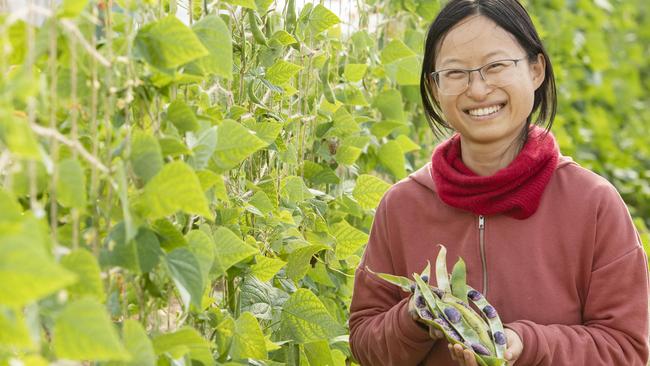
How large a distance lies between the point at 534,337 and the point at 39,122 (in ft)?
3.12

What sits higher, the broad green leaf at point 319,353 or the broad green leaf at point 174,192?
the broad green leaf at point 174,192

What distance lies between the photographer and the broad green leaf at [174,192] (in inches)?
61.2

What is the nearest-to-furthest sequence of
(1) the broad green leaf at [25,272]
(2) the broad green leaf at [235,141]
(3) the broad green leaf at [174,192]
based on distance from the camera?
(1) the broad green leaf at [25,272] < (3) the broad green leaf at [174,192] < (2) the broad green leaf at [235,141]

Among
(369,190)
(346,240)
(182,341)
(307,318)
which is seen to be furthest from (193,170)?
(369,190)

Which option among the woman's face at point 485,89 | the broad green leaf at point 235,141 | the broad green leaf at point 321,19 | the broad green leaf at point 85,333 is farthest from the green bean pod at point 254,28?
the broad green leaf at point 85,333

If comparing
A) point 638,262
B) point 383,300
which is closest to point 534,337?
point 638,262

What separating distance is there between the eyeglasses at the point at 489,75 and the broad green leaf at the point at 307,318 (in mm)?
503

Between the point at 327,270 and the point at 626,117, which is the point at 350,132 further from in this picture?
the point at 626,117

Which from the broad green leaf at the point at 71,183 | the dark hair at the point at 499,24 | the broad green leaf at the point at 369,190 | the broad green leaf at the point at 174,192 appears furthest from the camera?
the broad green leaf at the point at 369,190

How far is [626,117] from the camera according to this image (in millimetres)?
8625

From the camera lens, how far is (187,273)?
1.68 metres

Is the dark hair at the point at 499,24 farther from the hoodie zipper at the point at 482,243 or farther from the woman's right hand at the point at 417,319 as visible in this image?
the woman's right hand at the point at 417,319

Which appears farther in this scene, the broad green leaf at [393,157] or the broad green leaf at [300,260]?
the broad green leaf at [393,157]

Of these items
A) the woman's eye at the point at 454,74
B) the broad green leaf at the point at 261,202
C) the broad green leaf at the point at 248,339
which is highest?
the woman's eye at the point at 454,74
